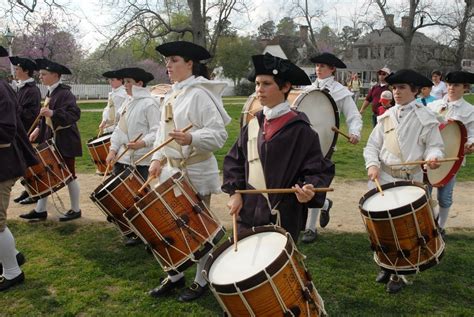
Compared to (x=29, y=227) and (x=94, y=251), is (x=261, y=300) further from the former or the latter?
(x=29, y=227)

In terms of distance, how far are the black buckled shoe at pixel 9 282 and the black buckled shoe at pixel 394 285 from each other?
3.37 m

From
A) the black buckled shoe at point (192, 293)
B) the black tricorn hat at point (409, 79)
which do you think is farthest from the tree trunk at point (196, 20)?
the black buckled shoe at point (192, 293)

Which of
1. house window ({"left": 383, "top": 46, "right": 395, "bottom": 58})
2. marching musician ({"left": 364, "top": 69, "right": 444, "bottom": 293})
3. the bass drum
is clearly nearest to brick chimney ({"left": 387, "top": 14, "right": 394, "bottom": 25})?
the bass drum

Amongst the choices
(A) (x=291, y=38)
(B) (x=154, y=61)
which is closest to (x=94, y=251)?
(B) (x=154, y=61)

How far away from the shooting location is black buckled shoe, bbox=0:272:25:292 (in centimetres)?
425

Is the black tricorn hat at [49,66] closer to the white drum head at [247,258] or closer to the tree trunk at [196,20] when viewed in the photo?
the white drum head at [247,258]

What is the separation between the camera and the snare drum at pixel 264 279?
2.51m

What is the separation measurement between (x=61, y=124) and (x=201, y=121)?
9.55ft

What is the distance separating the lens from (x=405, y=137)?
4.34 metres

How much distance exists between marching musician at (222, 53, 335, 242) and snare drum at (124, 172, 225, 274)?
0.52 m

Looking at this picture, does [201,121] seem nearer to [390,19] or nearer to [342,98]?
[342,98]

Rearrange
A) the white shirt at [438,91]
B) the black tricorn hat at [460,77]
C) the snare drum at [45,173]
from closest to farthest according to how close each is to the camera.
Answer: the black tricorn hat at [460,77] → the snare drum at [45,173] → the white shirt at [438,91]

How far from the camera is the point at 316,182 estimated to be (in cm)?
293

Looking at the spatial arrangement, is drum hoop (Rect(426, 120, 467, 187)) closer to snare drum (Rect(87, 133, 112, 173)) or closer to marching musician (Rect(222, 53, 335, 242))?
marching musician (Rect(222, 53, 335, 242))
